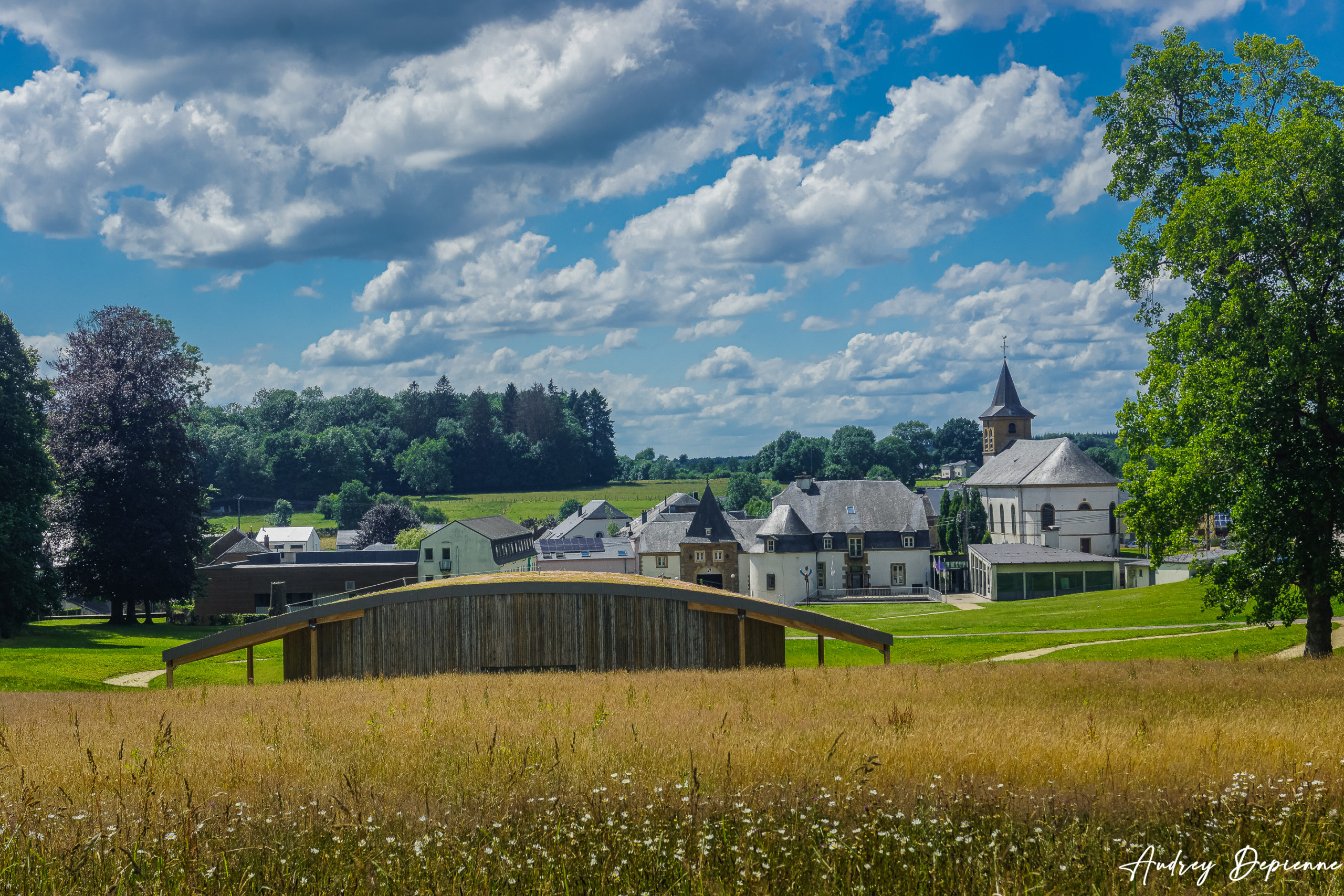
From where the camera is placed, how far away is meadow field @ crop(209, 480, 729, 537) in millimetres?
135925

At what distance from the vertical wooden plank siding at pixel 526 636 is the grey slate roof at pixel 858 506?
56.8 meters

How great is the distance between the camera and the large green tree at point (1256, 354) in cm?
1883

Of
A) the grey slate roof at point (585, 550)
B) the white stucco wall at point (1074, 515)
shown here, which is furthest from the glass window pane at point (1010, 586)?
the grey slate roof at point (585, 550)

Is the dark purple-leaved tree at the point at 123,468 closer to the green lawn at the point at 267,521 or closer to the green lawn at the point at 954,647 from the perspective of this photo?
the green lawn at the point at 954,647

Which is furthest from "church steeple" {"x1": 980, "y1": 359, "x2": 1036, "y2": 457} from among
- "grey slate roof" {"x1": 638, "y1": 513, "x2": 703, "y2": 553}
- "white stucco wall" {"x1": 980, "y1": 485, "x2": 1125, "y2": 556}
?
"grey slate roof" {"x1": 638, "y1": 513, "x2": 703, "y2": 553}

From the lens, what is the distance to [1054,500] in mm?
88375

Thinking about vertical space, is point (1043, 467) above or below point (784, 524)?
above

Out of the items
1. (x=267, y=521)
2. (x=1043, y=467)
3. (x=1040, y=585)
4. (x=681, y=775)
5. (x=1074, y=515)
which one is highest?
(x=1043, y=467)

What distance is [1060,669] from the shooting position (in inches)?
641

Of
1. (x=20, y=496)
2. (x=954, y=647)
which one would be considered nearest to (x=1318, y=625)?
Answer: (x=954, y=647)

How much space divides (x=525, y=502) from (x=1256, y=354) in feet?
441

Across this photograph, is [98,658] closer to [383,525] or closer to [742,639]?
[742,639]

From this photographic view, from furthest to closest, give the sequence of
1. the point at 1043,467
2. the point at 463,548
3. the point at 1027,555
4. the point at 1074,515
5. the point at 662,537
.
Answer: the point at 1043,467 → the point at 1074,515 → the point at 463,548 → the point at 662,537 → the point at 1027,555

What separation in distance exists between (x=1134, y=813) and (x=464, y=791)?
4199 mm
